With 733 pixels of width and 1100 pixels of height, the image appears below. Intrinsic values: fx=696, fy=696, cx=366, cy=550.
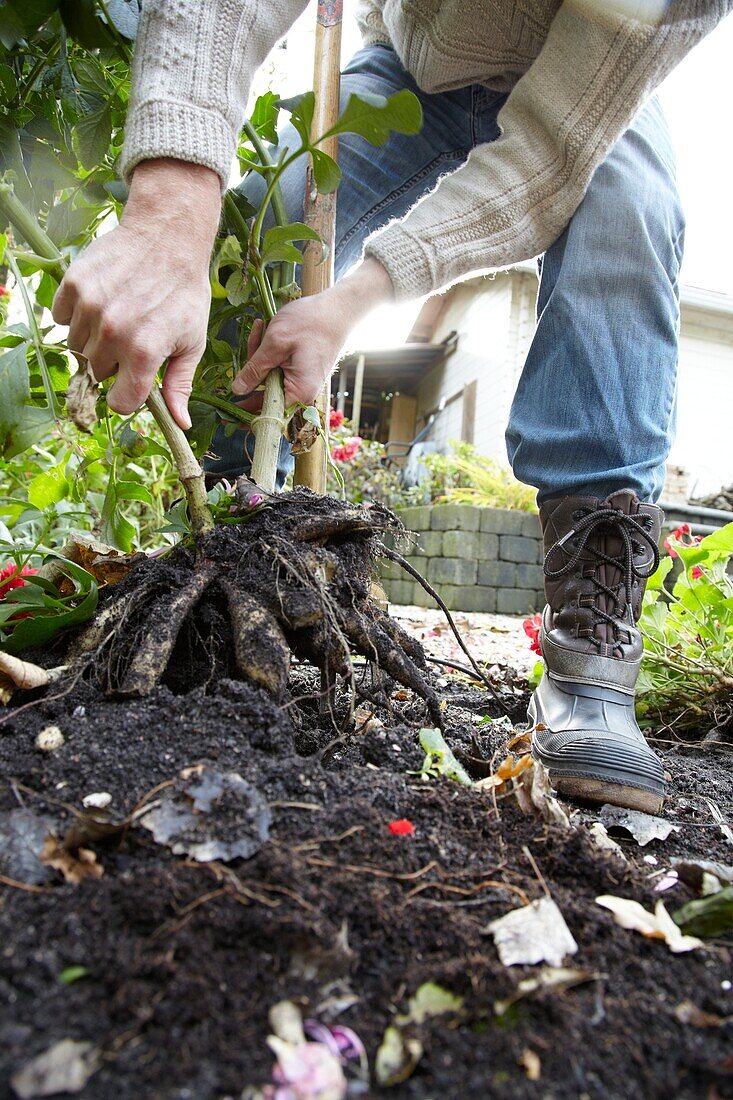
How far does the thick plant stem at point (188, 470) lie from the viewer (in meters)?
1.17

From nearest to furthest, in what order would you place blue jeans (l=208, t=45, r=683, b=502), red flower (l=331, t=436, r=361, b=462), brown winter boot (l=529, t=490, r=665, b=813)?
brown winter boot (l=529, t=490, r=665, b=813)
blue jeans (l=208, t=45, r=683, b=502)
red flower (l=331, t=436, r=361, b=462)

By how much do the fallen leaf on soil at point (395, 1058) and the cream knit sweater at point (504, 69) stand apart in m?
1.13

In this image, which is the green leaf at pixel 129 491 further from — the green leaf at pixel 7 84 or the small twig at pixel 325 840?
the small twig at pixel 325 840

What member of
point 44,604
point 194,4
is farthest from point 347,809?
point 194,4

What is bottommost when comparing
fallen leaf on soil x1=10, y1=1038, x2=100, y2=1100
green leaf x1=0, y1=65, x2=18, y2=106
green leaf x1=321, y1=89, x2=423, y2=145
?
fallen leaf on soil x1=10, y1=1038, x2=100, y2=1100

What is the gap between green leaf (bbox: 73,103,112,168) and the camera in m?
1.25

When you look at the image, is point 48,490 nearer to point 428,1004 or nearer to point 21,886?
point 21,886

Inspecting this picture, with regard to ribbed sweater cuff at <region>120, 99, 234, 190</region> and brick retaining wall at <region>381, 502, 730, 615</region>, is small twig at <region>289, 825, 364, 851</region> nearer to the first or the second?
ribbed sweater cuff at <region>120, 99, 234, 190</region>

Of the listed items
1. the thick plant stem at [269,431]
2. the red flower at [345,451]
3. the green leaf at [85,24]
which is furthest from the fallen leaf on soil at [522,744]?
the red flower at [345,451]

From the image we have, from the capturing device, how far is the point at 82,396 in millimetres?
1054

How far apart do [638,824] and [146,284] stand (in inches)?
44.5

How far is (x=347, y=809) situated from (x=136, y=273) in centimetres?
75

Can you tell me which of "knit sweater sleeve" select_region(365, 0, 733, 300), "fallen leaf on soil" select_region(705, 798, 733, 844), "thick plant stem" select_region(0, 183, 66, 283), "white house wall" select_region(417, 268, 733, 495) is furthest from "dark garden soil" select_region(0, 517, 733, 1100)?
"white house wall" select_region(417, 268, 733, 495)

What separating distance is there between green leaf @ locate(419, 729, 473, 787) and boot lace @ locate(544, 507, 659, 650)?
0.55 m
